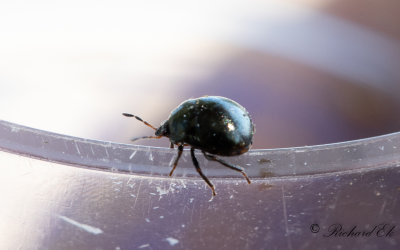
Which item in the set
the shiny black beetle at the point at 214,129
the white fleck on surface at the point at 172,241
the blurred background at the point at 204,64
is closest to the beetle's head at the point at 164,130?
the shiny black beetle at the point at 214,129

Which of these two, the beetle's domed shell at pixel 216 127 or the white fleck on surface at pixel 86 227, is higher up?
the beetle's domed shell at pixel 216 127

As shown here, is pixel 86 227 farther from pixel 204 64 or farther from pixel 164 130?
pixel 204 64

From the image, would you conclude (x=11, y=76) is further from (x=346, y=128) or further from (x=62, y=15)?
(x=346, y=128)

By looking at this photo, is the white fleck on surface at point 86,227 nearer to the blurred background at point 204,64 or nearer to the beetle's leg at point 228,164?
the beetle's leg at point 228,164

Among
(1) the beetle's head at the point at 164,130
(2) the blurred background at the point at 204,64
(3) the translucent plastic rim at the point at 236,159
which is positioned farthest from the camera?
(2) the blurred background at the point at 204,64

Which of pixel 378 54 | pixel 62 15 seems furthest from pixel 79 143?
pixel 378 54

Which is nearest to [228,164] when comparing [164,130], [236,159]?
[236,159]
